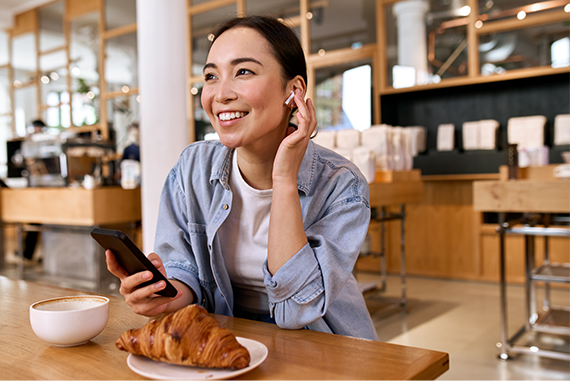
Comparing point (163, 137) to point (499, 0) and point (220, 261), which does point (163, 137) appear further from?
point (499, 0)

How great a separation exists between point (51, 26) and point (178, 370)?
833 centimetres

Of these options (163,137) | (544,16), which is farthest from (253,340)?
(544,16)

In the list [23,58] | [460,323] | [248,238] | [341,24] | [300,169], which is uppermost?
[23,58]

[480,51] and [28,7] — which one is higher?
[28,7]

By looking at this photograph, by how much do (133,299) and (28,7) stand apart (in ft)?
28.1

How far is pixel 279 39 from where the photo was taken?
A: 1.02 m

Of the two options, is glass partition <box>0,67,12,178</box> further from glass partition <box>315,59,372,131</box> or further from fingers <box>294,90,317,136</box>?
fingers <box>294,90,317,136</box>

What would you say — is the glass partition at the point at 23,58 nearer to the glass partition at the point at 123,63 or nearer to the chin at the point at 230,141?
the glass partition at the point at 123,63

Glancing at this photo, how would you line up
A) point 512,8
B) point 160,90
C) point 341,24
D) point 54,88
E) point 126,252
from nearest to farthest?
1. point 126,252
2. point 160,90
3. point 512,8
4. point 341,24
5. point 54,88

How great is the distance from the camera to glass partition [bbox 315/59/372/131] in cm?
490

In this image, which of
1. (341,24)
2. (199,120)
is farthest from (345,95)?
(199,120)

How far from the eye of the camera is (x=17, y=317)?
875 mm

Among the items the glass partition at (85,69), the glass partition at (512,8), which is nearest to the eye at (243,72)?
the glass partition at (512,8)

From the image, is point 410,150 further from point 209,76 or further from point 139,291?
point 139,291
